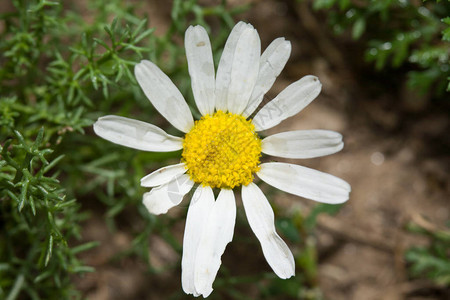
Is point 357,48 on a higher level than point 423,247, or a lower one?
higher

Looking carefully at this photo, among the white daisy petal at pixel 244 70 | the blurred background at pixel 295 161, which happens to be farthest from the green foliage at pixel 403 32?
the white daisy petal at pixel 244 70

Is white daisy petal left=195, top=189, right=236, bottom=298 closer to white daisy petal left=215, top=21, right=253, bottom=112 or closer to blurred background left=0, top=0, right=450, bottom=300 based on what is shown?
white daisy petal left=215, top=21, right=253, bottom=112

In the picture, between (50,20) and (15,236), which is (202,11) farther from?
(15,236)

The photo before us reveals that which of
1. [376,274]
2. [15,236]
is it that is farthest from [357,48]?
[15,236]

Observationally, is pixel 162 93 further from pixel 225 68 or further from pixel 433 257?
pixel 433 257

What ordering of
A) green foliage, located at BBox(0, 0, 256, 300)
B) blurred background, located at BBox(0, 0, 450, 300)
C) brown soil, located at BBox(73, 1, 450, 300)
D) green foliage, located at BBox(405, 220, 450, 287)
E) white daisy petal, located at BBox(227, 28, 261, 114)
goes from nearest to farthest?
white daisy petal, located at BBox(227, 28, 261, 114) < green foliage, located at BBox(0, 0, 256, 300) < blurred background, located at BBox(0, 0, 450, 300) < green foliage, located at BBox(405, 220, 450, 287) < brown soil, located at BBox(73, 1, 450, 300)

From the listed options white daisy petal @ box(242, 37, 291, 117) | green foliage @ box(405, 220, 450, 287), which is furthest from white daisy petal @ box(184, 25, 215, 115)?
green foliage @ box(405, 220, 450, 287)
